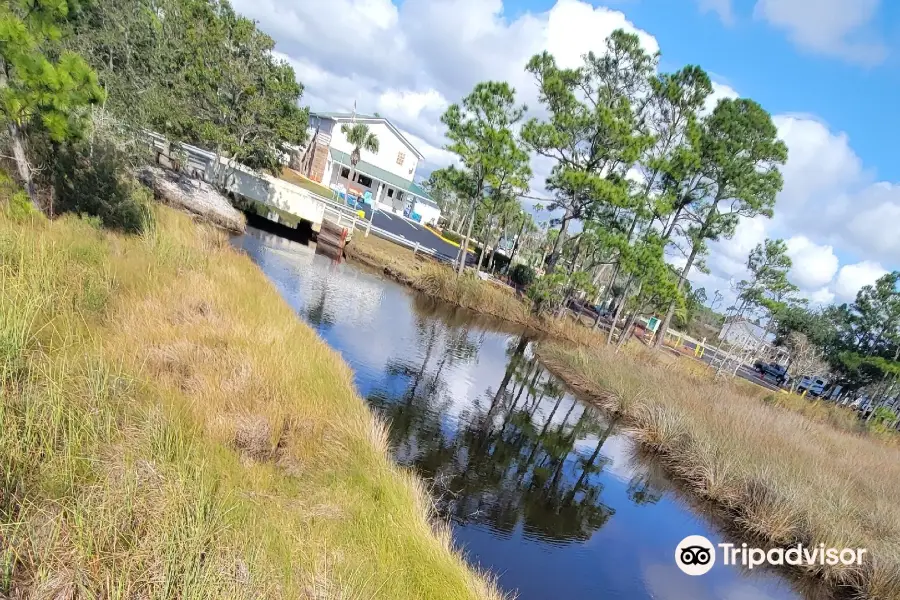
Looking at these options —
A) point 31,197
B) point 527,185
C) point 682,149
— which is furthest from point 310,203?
point 682,149

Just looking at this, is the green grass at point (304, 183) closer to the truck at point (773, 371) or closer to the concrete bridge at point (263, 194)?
the concrete bridge at point (263, 194)

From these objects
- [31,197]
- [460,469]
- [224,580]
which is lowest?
[460,469]

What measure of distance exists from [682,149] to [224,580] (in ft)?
63.3

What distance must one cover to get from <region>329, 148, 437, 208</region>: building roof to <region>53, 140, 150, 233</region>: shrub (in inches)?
1211

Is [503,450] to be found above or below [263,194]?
below

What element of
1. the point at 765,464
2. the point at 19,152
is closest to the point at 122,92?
the point at 19,152

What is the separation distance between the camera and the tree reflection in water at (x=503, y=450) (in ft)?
19.6

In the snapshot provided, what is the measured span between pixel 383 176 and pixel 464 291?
2610 cm

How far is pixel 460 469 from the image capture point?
21.2 ft

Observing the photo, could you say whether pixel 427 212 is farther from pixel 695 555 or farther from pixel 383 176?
pixel 695 555

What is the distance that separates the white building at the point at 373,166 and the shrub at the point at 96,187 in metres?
26.8

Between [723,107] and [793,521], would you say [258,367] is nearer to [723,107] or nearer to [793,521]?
[793,521]

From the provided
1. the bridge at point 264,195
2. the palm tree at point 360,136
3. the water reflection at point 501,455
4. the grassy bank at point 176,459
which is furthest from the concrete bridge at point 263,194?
the palm tree at point 360,136

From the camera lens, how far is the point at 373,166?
42.8 meters
